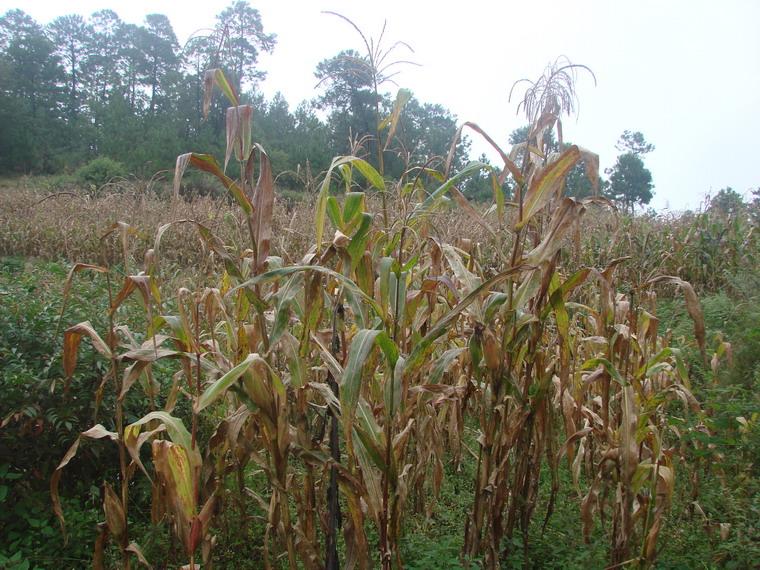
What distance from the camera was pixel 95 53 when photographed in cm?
3412

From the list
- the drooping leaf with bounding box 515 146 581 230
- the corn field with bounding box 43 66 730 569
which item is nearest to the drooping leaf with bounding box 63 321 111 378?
the corn field with bounding box 43 66 730 569

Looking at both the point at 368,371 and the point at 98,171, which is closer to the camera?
the point at 368,371

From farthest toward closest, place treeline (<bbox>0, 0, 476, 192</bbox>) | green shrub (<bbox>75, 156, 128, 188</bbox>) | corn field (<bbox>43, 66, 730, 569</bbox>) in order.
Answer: treeline (<bbox>0, 0, 476, 192</bbox>) → green shrub (<bbox>75, 156, 128, 188</bbox>) → corn field (<bbox>43, 66, 730, 569</bbox>)

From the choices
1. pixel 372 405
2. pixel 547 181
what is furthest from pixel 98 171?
pixel 547 181

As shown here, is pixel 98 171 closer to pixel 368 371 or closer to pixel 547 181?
pixel 368 371

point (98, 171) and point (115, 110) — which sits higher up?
point (115, 110)

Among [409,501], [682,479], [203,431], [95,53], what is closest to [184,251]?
[203,431]

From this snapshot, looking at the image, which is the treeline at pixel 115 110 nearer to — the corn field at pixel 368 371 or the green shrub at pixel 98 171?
the green shrub at pixel 98 171

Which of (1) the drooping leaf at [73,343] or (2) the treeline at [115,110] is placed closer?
(1) the drooping leaf at [73,343]

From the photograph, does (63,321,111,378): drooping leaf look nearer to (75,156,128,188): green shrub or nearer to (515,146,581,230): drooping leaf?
(515,146,581,230): drooping leaf

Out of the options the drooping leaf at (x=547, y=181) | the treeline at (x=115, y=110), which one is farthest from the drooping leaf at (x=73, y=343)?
the treeline at (x=115, y=110)

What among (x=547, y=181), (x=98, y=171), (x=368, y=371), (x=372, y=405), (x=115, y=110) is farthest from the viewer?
(x=115, y=110)

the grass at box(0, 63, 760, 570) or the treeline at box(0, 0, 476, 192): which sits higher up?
the treeline at box(0, 0, 476, 192)

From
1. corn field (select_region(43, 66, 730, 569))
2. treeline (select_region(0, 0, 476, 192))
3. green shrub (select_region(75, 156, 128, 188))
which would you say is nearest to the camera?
corn field (select_region(43, 66, 730, 569))
